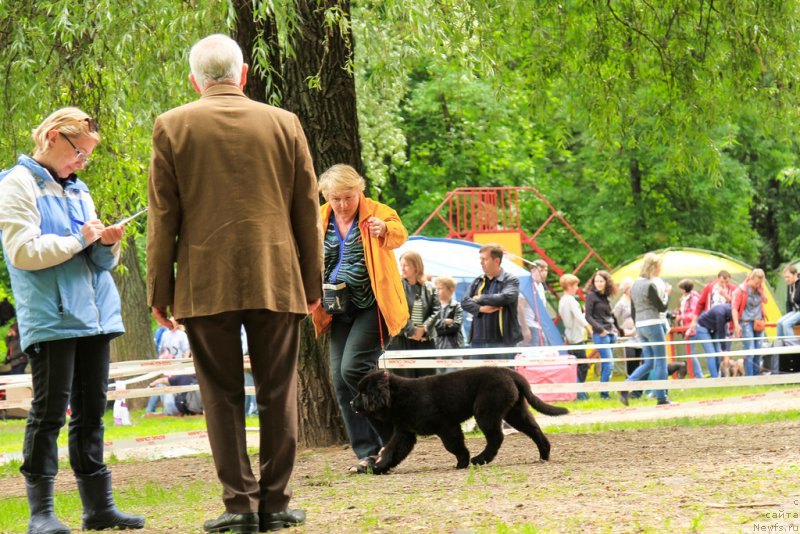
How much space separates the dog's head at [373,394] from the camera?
6.85m

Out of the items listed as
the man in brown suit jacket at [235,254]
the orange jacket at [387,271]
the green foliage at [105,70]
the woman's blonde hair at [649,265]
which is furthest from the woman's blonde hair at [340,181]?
the woman's blonde hair at [649,265]

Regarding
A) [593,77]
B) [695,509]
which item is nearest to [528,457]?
[695,509]

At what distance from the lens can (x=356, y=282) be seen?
6.95m

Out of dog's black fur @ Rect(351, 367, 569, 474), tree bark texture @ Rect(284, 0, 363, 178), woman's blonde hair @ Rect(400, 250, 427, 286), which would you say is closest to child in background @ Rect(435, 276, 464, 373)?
woman's blonde hair @ Rect(400, 250, 427, 286)

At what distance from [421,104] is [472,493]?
2339 cm

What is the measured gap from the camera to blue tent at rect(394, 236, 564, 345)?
1766 centimetres

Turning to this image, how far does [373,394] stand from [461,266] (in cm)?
1131

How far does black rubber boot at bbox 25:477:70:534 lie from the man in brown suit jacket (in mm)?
773

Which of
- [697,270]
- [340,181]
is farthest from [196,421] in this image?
[697,270]

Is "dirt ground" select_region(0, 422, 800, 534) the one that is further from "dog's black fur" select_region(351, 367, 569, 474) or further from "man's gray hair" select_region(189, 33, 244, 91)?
"man's gray hair" select_region(189, 33, 244, 91)

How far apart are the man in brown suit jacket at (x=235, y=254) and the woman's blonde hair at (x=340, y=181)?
203cm

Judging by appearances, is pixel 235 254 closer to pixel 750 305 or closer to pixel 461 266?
pixel 461 266

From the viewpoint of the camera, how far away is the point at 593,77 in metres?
11.1

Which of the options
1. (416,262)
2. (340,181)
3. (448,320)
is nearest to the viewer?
(340,181)
